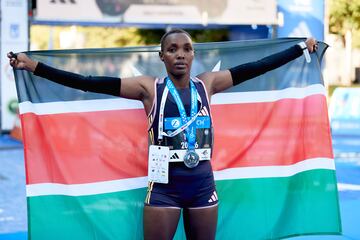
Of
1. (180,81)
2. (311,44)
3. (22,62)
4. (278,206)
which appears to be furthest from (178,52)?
(278,206)

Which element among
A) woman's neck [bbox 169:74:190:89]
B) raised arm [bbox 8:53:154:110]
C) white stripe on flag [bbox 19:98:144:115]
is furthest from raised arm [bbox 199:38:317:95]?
white stripe on flag [bbox 19:98:144:115]

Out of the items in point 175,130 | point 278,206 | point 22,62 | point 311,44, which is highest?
point 311,44

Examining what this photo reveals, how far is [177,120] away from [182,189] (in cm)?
40

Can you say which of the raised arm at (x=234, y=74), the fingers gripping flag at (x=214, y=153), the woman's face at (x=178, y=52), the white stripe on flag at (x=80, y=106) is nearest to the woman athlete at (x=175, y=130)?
the woman's face at (x=178, y=52)

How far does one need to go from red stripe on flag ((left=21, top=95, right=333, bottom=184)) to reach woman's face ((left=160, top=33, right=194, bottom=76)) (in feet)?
3.20

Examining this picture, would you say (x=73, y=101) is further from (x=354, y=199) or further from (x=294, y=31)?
(x=294, y=31)

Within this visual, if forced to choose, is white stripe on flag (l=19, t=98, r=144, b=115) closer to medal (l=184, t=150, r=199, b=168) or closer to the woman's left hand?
medal (l=184, t=150, r=199, b=168)

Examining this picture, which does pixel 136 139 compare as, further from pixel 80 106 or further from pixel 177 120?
pixel 177 120

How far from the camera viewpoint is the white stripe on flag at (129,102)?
14.3ft

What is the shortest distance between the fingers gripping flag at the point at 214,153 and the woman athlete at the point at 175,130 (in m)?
0.70

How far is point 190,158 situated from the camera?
3623 mm

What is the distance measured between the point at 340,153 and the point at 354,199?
4735mm

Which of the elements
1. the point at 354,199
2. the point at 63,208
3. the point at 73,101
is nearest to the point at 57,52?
the point at 73,101

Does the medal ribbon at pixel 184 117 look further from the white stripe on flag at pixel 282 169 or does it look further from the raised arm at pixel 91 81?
the white stripe on flag at pixel 282 169
